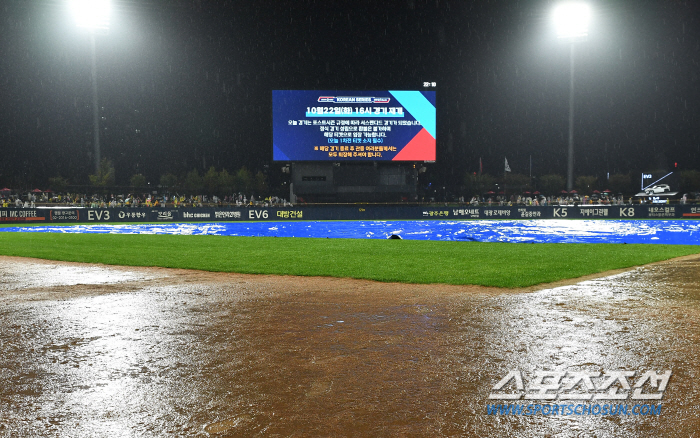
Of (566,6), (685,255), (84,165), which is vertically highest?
(566,6)

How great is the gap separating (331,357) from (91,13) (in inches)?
1647

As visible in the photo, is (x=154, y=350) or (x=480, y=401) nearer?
(x=480, y=401)

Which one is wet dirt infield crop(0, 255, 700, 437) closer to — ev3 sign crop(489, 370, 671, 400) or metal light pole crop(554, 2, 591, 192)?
ev3 sign crop(489, 370, 671, 400)

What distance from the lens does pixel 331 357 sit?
4.74 metres

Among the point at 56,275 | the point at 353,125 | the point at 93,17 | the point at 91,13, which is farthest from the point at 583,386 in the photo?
the point at 93,17

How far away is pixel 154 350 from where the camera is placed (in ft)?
16.3

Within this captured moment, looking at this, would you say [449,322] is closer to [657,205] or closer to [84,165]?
[657,205]

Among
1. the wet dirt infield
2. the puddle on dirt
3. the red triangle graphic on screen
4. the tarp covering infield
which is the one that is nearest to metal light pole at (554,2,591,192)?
the red triangle graphic on screen

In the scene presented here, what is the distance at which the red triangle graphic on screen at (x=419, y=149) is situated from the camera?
4078 cm

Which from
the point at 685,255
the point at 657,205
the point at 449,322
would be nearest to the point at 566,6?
the point at 657,205

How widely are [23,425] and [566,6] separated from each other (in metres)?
45.1

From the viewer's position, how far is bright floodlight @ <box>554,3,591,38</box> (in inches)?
1563

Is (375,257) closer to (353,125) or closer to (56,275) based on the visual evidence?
(56,275)

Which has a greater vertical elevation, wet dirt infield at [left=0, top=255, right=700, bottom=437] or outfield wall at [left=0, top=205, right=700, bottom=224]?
outfield wall at [left=0, top=205, right=700, bottom=224]
